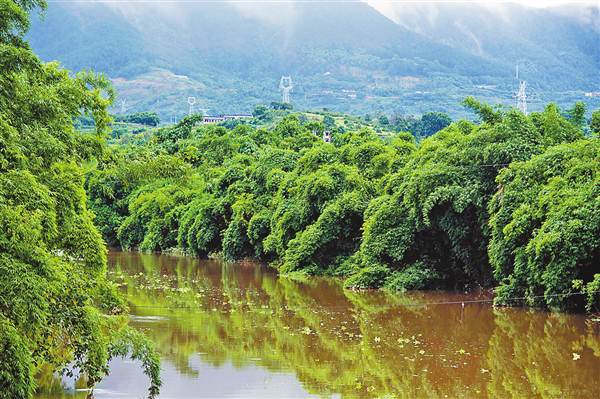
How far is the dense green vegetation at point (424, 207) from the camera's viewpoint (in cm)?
2272

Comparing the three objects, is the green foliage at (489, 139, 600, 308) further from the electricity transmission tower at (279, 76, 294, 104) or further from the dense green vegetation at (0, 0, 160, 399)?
the electricity transmission tower at (279, 76, 294, 104)

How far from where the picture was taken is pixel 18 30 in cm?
1335

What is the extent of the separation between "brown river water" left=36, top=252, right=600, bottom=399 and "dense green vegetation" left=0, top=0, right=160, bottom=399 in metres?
2.38

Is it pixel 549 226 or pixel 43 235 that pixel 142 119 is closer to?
pixel 549 226

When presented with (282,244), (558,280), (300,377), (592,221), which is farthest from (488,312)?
(282,244)

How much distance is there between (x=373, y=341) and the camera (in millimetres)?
20719

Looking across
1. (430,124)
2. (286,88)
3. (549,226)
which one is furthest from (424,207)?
(286,88)

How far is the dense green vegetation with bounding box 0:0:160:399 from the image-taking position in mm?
10695

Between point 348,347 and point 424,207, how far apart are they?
29.7 ft

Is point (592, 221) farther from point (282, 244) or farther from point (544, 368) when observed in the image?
point (282, 244)

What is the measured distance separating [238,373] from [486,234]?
11779 millimetres

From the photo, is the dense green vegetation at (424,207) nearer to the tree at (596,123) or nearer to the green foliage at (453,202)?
the green foliage at (453,202)

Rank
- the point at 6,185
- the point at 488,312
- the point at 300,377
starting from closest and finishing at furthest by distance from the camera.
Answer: the point at 6,185
the point at 300,377
the point at 488,312

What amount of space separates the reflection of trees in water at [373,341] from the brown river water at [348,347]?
3 centimetres
